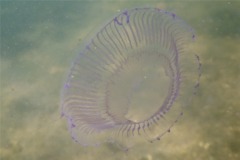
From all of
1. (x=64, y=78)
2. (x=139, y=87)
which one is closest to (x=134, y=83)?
(x=139, y=87)

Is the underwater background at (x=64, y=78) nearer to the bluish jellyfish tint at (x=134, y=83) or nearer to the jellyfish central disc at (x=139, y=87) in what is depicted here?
the bluish jellyfish tint at (x=134, y=83)

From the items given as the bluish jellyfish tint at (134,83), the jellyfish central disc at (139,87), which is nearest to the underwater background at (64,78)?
the bluish jellyfish tint at (134,83)

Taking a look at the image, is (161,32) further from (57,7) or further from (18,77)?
(57,7)

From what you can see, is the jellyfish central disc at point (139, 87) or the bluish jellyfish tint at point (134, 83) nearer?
the bluish jellyfish tint at point (134, 83)

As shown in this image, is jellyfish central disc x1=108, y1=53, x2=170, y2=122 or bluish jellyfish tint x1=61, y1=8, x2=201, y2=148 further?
jellyfish central disc x1=108, y1=53, x2=170, y2=122

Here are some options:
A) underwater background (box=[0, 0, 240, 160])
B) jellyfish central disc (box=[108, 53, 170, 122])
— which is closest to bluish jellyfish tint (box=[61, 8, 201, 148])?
jellyfish central disc (box=[108, 53, 170, 122])

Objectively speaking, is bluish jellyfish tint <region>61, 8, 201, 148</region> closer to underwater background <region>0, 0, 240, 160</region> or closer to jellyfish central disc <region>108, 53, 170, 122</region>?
jellyfish central disc <region>108, 53, 170, 122</region>

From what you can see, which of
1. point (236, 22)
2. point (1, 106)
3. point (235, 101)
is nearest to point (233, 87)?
point (235, 101)

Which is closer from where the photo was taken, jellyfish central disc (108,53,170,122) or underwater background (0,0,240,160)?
underwater background (0,0,240,160)
